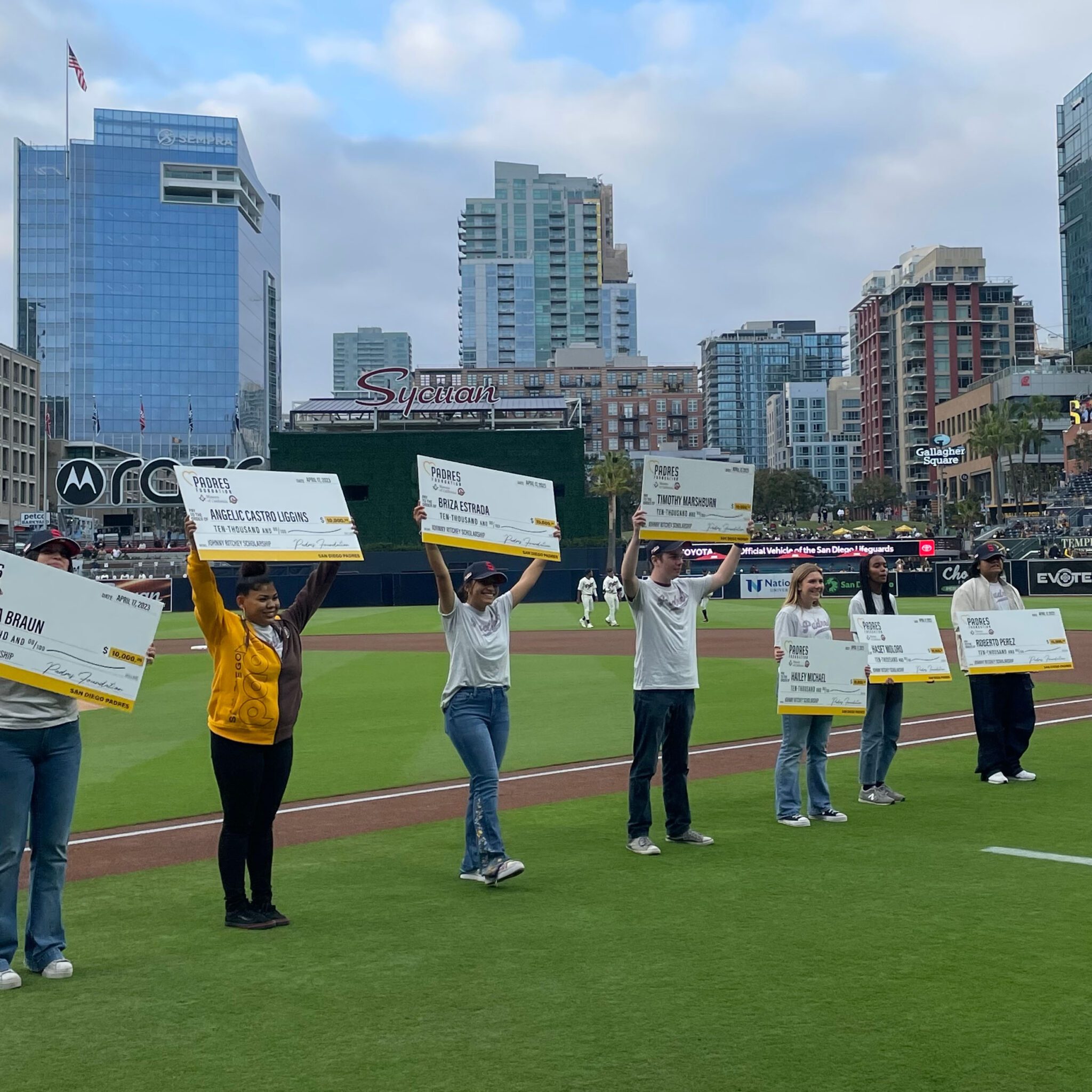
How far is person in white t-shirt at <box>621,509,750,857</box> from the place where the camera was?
8984 mm

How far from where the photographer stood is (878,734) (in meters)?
10.8

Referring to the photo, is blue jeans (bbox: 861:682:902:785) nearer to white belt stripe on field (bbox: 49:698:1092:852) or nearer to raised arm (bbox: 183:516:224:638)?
white belt stripe on field (bbox: 49:698:1092:852)

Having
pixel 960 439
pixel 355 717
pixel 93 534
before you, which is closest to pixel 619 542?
pixel 93 534

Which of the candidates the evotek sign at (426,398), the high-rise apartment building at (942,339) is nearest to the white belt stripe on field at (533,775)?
the evotek sign at (426,398)

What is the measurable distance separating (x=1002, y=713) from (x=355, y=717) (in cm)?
971

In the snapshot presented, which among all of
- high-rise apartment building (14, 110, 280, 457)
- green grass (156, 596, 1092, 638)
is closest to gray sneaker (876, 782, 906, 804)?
green grass (156, 596, 1092, 638)

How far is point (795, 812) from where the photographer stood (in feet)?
32.2

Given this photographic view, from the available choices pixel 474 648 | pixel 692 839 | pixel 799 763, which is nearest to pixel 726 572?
pixel 799 763

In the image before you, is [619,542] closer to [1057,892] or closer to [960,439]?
[960,439]

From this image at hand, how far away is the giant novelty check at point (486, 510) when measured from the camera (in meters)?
8.30

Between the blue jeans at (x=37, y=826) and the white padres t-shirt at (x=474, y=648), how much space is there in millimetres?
2576

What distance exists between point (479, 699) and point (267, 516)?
→ 188cm

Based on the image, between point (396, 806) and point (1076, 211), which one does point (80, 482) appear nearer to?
point (396, 806)

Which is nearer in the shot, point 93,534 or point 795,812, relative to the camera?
point 795,812
